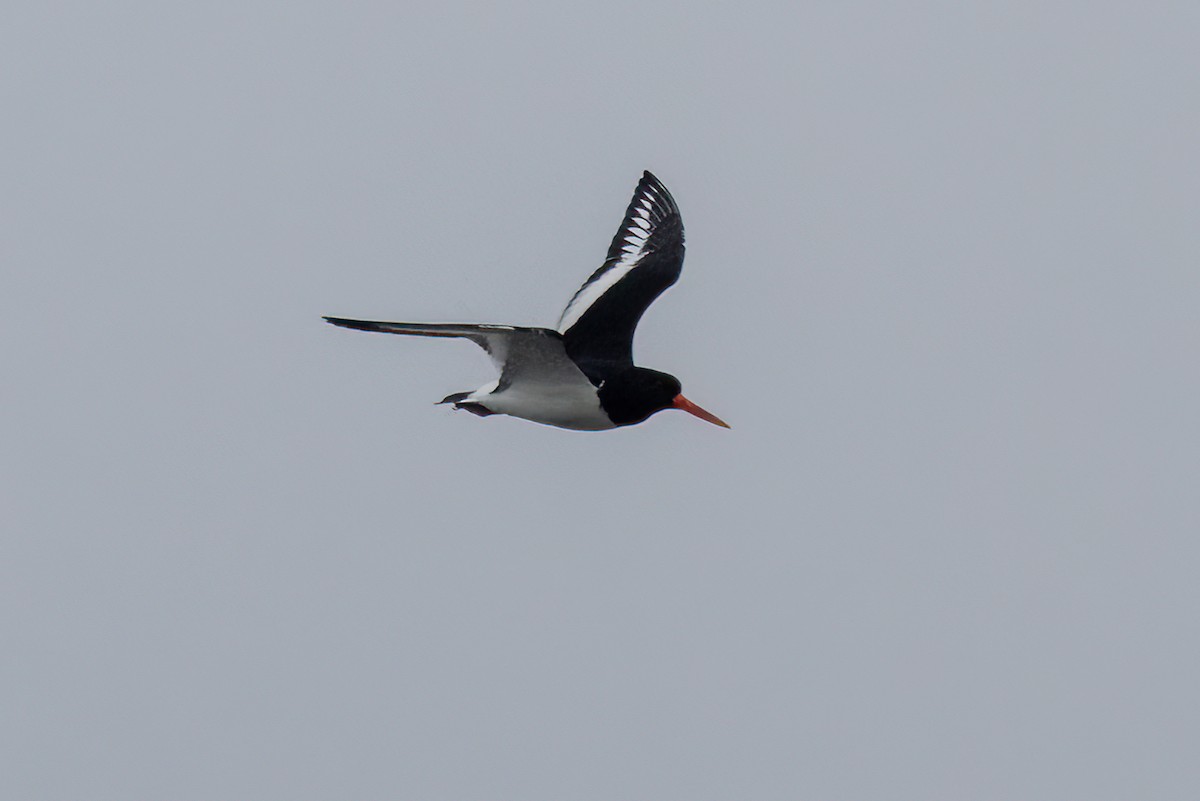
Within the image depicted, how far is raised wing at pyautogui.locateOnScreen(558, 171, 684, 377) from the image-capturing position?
12.1 m

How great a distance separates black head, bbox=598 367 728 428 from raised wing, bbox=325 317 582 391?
36cm

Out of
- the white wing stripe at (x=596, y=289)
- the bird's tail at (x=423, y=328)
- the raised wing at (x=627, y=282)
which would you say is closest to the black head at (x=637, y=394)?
the raised wing at (x=627, y=282)

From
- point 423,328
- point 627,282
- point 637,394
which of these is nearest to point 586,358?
point 637,394

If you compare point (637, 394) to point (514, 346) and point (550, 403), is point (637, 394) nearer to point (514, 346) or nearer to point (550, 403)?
point (550, 403)

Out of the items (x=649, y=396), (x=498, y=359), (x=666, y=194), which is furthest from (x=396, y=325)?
(x=666, y=194)

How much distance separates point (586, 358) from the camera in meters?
11.6

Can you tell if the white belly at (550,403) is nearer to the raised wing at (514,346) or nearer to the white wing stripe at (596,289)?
the raised wing at (514,346)

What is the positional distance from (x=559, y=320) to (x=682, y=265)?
1.22 m

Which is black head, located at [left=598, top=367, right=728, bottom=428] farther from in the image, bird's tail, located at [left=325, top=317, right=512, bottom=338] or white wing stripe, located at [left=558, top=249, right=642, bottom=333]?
bird's tail, located at [left=325, top=317, right=512, bottom=338]


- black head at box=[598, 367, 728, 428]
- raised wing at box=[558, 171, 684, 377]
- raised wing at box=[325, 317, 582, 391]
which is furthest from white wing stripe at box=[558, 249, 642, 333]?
raised wing at box=[325, 317, 582, 391]

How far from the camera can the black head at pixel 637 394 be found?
442 inches

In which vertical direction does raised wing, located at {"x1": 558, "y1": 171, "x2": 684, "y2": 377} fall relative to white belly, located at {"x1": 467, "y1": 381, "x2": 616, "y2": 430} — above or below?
above

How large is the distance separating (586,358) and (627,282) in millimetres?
1806

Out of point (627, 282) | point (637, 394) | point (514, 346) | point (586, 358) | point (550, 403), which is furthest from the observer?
point (627, 282)
